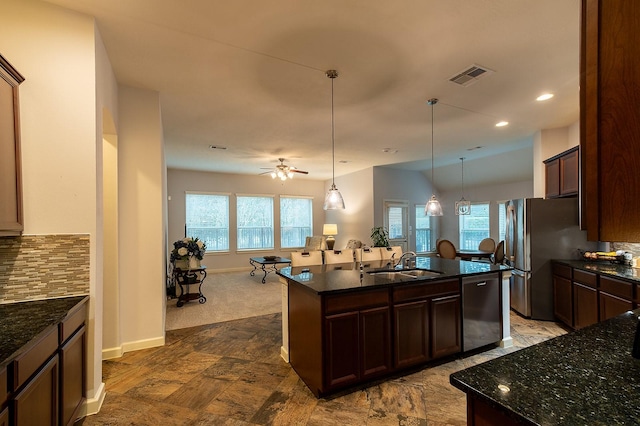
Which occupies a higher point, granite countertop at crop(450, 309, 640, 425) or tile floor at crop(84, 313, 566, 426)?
granite countertop at crop(450, 309, 640, 425)

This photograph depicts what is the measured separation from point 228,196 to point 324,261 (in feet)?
17.0

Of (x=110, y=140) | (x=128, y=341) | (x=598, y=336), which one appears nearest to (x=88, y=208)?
(x=110, y=140)

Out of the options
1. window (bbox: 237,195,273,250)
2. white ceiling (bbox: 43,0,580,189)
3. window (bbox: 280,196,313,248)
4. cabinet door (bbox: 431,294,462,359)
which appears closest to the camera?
white ceiling (bbox: 43,0,580,189)

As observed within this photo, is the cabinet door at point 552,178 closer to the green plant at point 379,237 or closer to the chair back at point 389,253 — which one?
the chair back at point 389,253

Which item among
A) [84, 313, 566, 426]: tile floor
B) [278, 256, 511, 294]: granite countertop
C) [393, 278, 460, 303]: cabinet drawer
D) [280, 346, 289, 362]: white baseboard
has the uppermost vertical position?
[278, 256, 511, 294]: granite countertop

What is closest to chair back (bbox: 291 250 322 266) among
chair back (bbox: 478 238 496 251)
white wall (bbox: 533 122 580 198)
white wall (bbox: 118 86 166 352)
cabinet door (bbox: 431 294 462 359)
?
white wall (bbox: 118 86 166 352)

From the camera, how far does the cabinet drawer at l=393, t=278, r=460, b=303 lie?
2615 millimetres

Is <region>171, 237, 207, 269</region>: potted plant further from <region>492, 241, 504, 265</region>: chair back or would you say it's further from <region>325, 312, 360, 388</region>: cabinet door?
<region>492, 241, 504, 265</region>: chair back

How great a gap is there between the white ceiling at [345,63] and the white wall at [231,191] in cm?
311

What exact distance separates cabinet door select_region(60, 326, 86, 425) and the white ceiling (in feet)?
7.52

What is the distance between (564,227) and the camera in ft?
13.4

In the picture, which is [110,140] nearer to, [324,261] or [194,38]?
[194,38]

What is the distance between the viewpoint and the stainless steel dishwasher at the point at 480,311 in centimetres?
297

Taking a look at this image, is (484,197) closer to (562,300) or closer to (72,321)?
(562,300)
